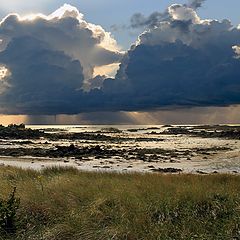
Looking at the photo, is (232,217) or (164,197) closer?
(232,217)

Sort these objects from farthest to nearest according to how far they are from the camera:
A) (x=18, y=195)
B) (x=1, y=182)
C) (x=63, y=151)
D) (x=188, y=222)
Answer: (x=63, y=151) < (x=1, y=182) < (x=18, y=195) < (x=188, y=222)

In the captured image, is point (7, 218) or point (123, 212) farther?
point (123, 212)

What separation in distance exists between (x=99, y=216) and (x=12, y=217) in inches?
74.9

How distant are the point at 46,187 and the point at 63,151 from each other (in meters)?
36.2

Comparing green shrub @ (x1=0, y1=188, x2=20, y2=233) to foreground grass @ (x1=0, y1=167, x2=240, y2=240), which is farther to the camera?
green shrub @ (x1=0, y1=188, x2=20, y2=233)

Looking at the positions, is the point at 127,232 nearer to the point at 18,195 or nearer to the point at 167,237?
the point at 167,237

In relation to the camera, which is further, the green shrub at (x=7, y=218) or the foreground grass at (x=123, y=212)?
the green shrub at (x=7, y=218)

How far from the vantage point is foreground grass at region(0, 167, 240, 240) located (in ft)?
28.7

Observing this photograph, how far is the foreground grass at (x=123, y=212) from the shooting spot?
875 cm

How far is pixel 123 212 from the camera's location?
968 cm

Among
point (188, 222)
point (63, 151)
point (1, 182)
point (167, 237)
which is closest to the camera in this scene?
point (167, 237)

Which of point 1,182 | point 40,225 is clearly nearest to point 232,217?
point 40,225

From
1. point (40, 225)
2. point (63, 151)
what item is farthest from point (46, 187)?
point (63, 151)

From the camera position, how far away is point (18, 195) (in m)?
11.0
